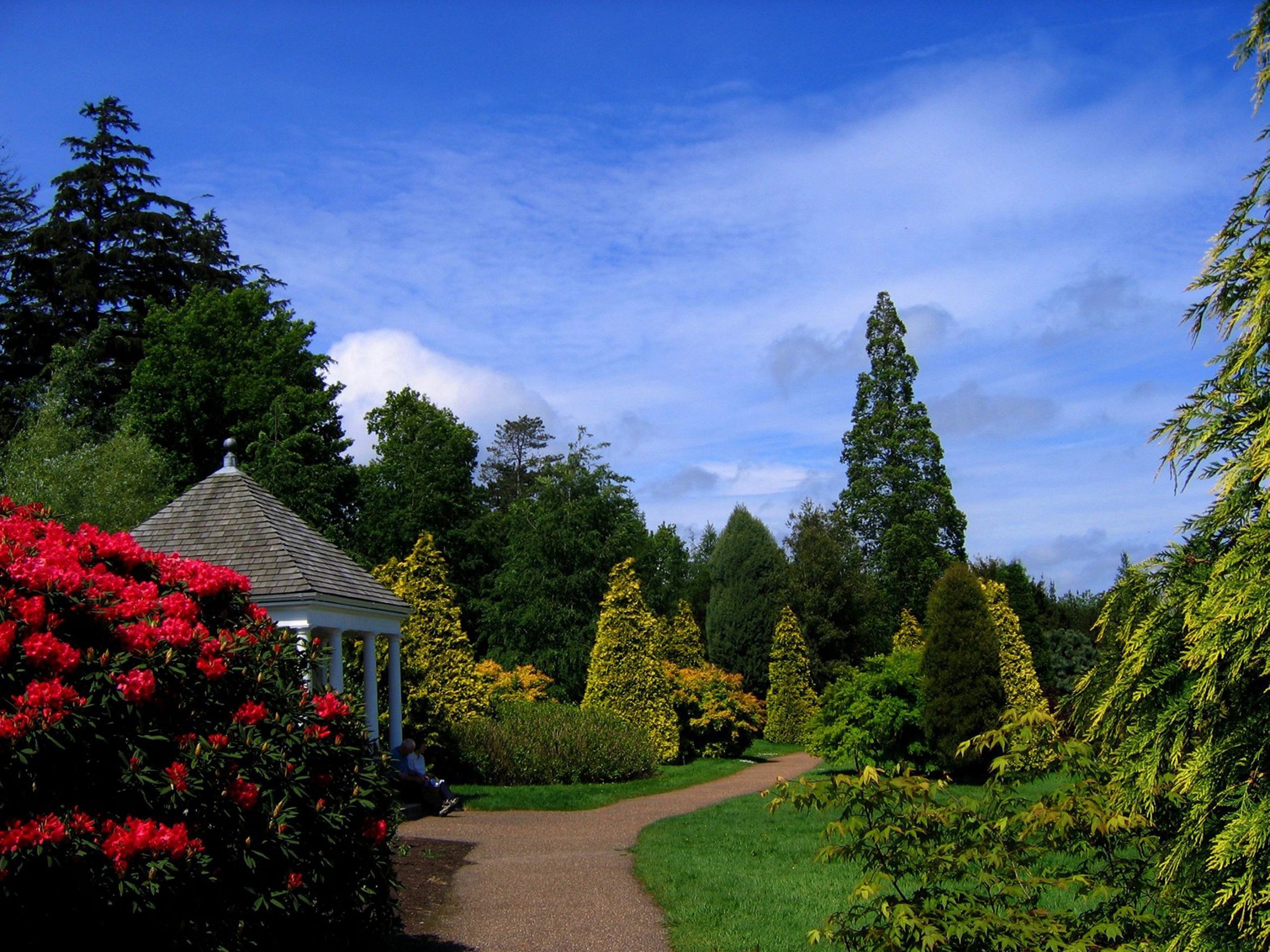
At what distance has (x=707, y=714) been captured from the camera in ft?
76.7

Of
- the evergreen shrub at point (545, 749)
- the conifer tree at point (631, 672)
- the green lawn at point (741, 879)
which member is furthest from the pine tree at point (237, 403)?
the green lawn at point (741, 879)

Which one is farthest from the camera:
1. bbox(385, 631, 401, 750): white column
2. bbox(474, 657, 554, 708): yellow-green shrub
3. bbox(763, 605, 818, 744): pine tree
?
bbox(763, 605, 818, 744): pine tree

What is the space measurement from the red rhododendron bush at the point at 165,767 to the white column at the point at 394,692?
9.43m

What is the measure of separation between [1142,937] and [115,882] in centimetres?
477

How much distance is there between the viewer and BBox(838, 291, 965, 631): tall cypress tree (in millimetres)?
34438

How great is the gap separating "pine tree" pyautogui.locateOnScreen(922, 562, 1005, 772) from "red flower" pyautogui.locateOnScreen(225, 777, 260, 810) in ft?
48.7

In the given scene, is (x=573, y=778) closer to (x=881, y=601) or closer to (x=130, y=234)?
(x=881, y=601)

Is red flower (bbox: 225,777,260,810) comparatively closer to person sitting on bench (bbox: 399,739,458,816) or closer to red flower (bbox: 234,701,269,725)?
red flower (bbox: 234,701,269,725)

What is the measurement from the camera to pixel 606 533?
3011 cm

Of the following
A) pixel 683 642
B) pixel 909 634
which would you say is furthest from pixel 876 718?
pixel 683 642

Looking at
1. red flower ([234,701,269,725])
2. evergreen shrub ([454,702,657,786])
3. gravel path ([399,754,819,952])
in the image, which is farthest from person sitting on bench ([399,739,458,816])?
red flower ([234,701,269,725])

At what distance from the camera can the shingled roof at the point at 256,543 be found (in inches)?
496

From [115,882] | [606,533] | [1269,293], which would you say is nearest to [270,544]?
[115,882]

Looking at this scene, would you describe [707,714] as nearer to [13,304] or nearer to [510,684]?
[510,684]
